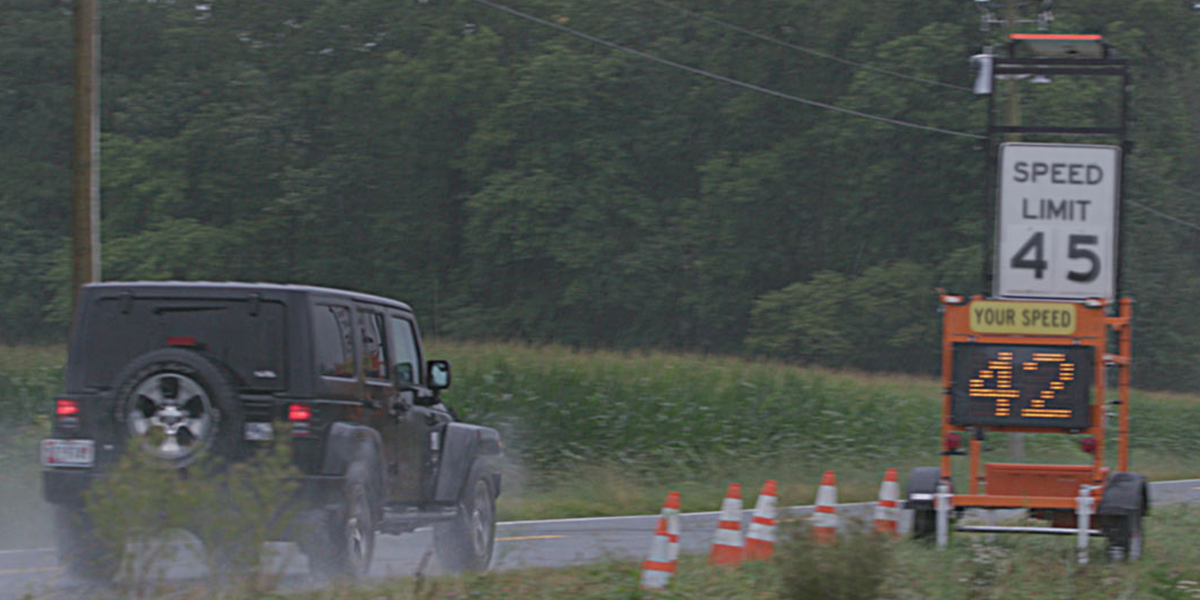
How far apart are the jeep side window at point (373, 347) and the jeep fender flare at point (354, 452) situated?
0.51 meters

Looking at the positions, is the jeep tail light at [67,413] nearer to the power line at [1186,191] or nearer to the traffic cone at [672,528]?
the traffic cone at [672,528]

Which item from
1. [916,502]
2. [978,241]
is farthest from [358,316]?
[978,241]

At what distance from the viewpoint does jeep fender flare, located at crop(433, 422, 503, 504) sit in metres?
12.6

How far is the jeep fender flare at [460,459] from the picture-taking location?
41.2ft

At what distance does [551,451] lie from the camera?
78.7 ft

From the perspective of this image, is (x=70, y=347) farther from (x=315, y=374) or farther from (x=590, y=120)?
(x=590, y=120)

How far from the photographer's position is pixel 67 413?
10.6 meters

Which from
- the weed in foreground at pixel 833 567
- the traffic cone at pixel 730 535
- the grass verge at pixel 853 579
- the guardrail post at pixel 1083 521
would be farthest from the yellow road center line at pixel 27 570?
the guardrail post at pixel 1083 521

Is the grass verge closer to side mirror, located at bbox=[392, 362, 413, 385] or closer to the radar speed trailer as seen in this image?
the radar speed trailer

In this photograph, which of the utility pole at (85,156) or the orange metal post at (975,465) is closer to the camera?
the orange metal post at (975,465)

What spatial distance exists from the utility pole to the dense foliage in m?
33.6

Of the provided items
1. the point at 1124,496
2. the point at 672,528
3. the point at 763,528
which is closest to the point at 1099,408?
the point at 1124,496

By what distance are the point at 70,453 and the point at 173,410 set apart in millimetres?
853

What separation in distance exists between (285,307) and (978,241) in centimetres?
4342
